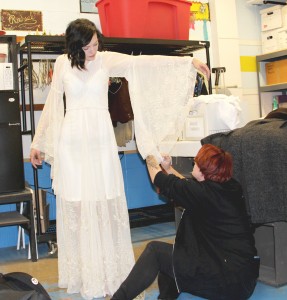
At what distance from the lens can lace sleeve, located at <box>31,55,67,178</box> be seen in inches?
106

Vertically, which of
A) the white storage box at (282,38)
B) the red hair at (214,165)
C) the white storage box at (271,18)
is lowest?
the red hair at (214,165)

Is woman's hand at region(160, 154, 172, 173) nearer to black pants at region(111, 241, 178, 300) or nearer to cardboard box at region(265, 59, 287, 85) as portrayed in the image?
black pants at region(111, 241, 178, 300)

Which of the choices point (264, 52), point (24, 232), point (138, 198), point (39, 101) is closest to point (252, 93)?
point (264, 52)

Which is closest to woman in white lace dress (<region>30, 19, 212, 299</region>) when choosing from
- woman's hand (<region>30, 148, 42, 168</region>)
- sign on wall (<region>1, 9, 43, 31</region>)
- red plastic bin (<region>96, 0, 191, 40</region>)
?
woman's hand (<region>30, 148, 42, 168</region>)

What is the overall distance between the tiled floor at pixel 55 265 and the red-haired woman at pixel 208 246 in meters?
0.35

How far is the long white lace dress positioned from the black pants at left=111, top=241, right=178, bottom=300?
0.41m

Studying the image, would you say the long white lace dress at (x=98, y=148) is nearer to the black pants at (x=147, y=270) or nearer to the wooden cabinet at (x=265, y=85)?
the black pants at (x=147, y=270)

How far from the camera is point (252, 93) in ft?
18.2

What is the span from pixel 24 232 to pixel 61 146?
186cm

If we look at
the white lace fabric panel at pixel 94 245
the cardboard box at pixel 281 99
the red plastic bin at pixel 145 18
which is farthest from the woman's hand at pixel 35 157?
the cardboard box at pixel 281 99

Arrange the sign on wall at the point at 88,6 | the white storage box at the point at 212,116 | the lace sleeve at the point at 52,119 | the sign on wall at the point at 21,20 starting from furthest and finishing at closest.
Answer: the sign on wall at the point at 88,6
the sign on wall at the point at 21,20
the white storage box at the point at 212,116
the lace sleeve at the point at 52,119

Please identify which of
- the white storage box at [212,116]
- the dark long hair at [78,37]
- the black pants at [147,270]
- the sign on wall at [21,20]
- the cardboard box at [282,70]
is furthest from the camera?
the cardboard box at [282,70]

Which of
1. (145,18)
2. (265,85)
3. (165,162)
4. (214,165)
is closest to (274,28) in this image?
(265,85)

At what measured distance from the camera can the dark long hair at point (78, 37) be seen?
2455 mm
